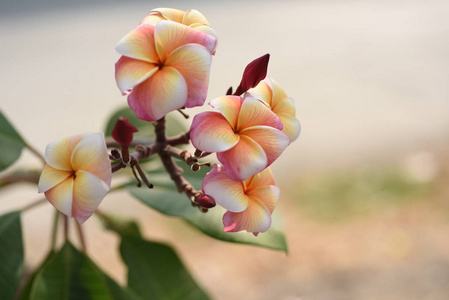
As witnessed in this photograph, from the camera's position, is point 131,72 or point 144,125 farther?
point 144,125

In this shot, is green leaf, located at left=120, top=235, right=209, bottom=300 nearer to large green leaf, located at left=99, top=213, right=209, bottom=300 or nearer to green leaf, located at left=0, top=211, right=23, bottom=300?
large green leaf, located at left=99, top=213, right=209, bottom=300

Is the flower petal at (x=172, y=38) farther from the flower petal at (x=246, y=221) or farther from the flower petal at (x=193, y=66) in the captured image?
the flower petal at (x=246, y=221)

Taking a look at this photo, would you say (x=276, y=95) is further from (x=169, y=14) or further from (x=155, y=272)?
(x=155, y=272)

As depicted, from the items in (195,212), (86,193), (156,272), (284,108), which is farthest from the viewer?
(156,272)

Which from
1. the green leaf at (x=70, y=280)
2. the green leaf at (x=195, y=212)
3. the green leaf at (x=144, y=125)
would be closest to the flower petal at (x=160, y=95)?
the green leaf at (x=195, y=212)

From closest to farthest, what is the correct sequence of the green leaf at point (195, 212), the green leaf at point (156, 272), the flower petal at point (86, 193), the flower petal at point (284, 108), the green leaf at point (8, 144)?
the flower petal at point (86, 193), the flower petal at point (284, 108), the green leaf at point (195, 212), the green leaf at point (8, 144), the green leaf at point (156, 272)

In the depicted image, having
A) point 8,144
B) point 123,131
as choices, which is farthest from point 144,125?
point 123,131

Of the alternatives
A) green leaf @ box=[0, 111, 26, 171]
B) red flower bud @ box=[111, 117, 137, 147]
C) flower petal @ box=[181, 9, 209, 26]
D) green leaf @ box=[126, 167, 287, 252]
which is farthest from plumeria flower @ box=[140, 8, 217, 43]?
green leaf @ box=[0, 111, 26, 171]
